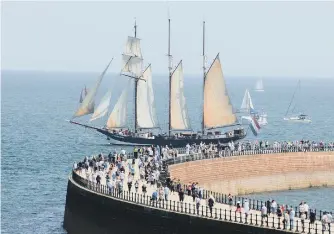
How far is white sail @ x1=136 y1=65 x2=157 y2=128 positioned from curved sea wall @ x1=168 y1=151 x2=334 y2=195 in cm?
3806

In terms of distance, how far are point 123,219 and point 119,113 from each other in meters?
66.4

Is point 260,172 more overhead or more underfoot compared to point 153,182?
more underfoot

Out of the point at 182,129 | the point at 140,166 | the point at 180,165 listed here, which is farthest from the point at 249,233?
the point at 182,129

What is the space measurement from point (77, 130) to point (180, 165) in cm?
6998

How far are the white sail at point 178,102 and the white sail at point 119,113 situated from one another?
740cm

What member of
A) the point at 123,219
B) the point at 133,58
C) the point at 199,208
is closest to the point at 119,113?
the point at 133,58

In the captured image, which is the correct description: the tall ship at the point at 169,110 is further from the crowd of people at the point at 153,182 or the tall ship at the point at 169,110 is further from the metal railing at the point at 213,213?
the metal railing at the point at 213,213

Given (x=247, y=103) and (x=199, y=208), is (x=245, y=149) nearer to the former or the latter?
(x=199, y=208)

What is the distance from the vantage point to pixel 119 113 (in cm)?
12281

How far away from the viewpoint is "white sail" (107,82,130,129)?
122250 mm

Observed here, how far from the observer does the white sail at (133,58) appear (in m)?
124

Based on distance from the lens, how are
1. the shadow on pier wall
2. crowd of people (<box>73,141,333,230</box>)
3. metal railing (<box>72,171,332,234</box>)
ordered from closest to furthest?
metal railing (<box>72,171,332,234</box>) → the shadow on pier wall → crowd of people (<box>73,141,333,230</box>)

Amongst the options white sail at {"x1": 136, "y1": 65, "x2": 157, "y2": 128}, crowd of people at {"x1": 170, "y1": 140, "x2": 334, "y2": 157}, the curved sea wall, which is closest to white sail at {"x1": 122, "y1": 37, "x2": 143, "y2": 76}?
white sail at {"x1": 136, "y1": 65, "x2": 157, "y2": 128}

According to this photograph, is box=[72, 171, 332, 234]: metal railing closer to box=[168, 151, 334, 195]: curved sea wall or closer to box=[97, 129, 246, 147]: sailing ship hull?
box=[168, 151, 334, 195]: curved sea wall
